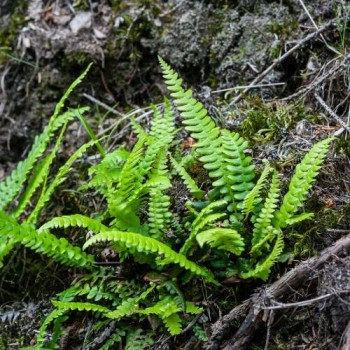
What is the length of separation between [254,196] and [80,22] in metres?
2.55

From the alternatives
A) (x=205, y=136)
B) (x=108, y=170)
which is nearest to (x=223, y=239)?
(x=205, y=136)

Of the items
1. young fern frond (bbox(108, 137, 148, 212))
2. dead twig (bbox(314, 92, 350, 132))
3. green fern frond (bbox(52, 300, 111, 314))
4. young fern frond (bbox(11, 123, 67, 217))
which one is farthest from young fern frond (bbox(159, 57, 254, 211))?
young fern frond (bbox(11, 123, 67, 217))

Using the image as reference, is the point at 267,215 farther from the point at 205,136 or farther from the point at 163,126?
the point at 163,126

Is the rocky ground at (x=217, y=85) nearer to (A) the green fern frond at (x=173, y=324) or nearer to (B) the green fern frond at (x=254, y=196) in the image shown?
(A) the green fern frond at (x=173, y=324)

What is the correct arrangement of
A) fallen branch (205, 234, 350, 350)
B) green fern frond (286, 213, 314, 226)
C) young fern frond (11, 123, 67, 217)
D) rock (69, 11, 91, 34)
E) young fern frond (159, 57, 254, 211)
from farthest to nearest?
rock (69, 11, 91, 34), young fern frond (11, 123, 67, 217), young fern frond (159, 57, 254, 211), green fern frond (286, 213, 314, 226), fallen branch (205, 234, 350, 350)

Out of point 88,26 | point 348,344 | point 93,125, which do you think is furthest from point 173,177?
point 88,26

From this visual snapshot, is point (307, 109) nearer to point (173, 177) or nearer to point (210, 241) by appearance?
point (173, 177)

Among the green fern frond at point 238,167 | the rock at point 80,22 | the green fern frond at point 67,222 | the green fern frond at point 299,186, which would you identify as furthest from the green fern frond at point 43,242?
the rock at point 80,22

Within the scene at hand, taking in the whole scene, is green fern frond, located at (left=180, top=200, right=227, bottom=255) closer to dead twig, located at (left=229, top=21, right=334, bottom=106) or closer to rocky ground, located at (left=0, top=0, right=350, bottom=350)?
rocky ground, located at (left=0, top=0, right=350, bottom=350)

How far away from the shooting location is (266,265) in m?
2.52

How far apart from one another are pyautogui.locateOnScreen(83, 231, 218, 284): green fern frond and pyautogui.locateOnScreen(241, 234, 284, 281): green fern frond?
22cm

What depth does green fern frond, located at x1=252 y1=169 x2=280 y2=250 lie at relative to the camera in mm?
2668

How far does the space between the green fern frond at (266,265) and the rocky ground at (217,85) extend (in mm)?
104

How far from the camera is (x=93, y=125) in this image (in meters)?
4.16
